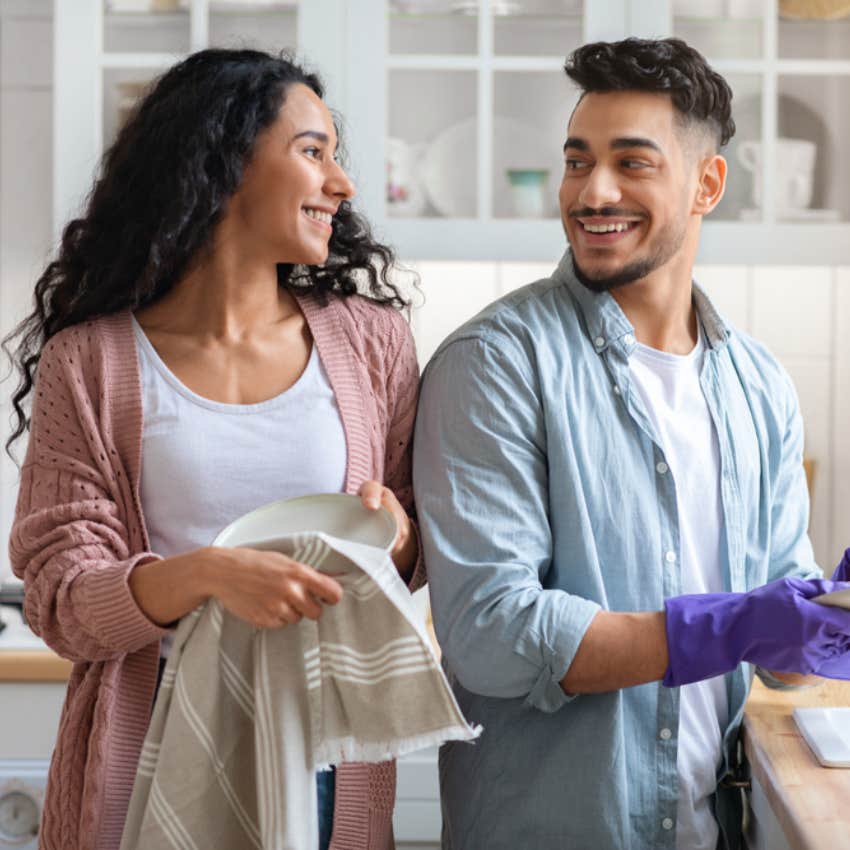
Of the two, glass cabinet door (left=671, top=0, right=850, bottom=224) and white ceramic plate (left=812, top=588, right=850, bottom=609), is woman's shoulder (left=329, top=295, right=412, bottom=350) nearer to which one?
white ceramic plate (left=812, top=588, right=850, bottom=609)

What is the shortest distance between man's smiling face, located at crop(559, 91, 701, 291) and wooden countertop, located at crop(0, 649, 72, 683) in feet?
3.80

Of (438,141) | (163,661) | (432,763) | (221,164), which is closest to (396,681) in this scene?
(163,661)

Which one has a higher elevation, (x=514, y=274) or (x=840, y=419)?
(x=514, y=274)

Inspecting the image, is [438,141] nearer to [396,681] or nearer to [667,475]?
[667,475]

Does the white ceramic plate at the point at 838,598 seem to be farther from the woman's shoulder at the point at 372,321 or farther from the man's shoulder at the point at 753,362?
the woman's shoulder at the point at 372,321

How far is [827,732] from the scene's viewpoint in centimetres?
141

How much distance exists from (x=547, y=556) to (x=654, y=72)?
0.53 meters

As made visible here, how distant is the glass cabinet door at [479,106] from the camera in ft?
7.85

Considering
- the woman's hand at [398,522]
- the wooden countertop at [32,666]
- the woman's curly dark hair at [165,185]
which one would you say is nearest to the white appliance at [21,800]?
the wooden countertop at [32,666]

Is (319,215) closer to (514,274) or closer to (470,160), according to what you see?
(470,160)

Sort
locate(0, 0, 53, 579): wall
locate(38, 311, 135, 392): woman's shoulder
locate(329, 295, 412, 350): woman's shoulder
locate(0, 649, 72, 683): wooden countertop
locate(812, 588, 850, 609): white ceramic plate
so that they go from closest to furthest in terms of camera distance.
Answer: locate(812, 588, 850, 609): white ceramic plate → locate(38, 311, 135, 392): woman's shoulder → locate(329, 295, 412, 350): woman's shoulder → locate(0, 649, 72, 683): wooden countertop → locate(0, 0, 53, 579): wall

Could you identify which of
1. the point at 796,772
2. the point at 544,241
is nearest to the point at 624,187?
the point at 796,772

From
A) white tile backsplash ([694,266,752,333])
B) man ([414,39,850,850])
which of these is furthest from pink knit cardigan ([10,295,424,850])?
white tile backsplash ([694,266,752,333])

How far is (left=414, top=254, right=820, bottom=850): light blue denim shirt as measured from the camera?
1.34m
